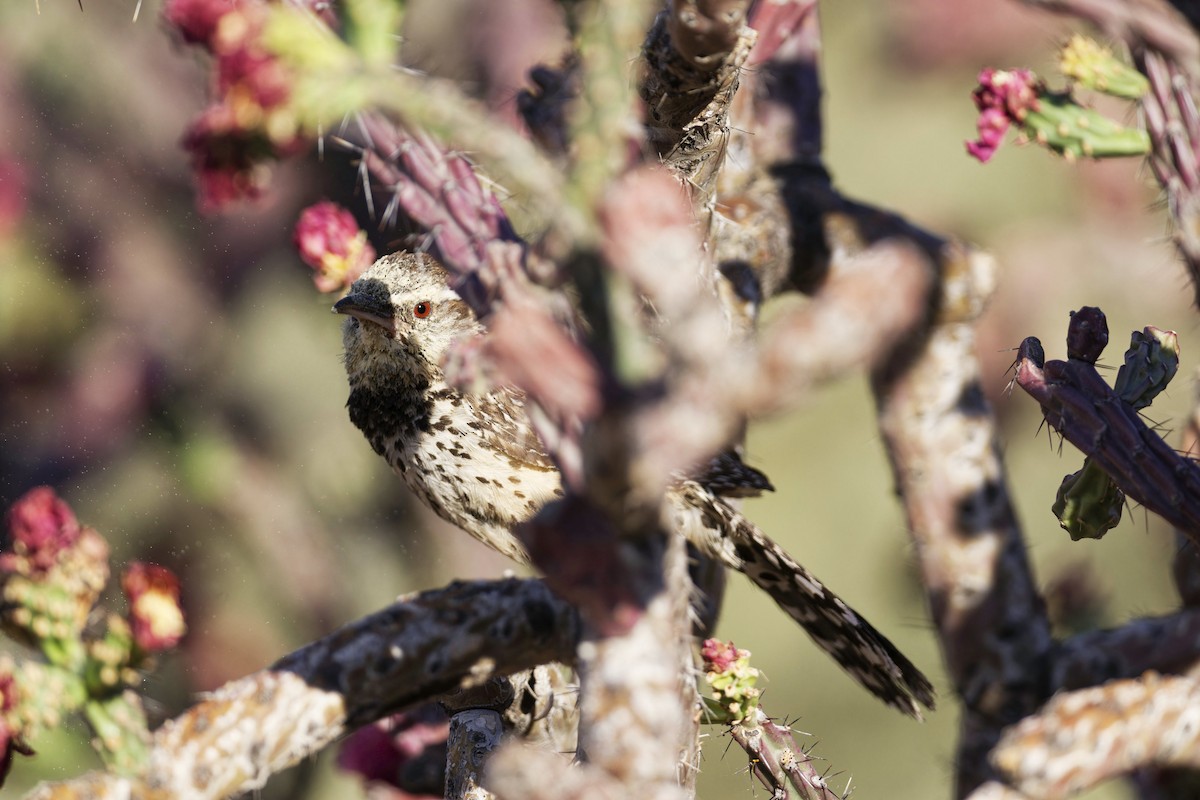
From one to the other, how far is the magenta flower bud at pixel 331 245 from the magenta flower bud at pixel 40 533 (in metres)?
1.02

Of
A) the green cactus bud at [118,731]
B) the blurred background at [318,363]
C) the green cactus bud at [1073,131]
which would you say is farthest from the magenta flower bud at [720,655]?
the blurred background at [318,363]

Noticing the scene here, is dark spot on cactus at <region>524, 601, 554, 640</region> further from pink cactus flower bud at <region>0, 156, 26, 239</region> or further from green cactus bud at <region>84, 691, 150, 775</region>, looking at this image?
pink cactus flower bud at <region>0, 156, 26, 239</region>

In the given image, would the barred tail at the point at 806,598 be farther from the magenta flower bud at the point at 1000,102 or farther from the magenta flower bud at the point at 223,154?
the magenta flower bud at the point at 223,154

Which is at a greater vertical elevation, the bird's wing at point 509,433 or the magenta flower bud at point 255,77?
the magenta flower bud at point 255,77

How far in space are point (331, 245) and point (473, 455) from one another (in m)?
0.50

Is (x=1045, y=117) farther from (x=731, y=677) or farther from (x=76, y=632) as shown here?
(x=76, y=632)

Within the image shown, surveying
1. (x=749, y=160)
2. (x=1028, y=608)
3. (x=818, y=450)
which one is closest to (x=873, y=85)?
(x=818, y=450)

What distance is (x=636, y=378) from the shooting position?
98 cm

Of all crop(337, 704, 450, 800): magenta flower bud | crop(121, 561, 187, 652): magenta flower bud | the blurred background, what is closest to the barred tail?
crop(337, 704, 450, 800): magenta flower bud

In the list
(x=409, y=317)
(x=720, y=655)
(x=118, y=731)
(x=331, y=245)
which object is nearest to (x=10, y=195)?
(x=331, y=245)

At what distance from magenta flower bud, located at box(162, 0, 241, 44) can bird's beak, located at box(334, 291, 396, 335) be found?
0.99 metres

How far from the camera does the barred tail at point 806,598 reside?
79.7 inches

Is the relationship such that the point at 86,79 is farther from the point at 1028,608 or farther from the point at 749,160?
the point at 1028,608

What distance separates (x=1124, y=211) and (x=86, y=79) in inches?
138
